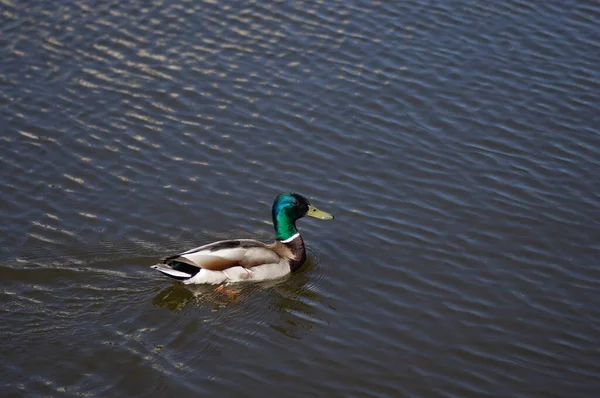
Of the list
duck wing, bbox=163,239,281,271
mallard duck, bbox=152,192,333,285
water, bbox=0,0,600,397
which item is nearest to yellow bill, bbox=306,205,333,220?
mallard duck, bbox=152,192,333,285

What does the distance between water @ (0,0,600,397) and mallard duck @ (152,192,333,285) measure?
201 millimetres

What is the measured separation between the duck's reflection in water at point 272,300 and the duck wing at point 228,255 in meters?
0.25

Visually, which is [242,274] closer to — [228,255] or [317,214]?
[228,255]

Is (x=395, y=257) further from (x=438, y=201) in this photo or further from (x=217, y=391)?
(x=217, y=391)

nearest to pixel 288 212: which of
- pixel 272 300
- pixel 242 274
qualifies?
pixel 242 274

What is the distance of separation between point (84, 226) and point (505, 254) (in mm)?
4709

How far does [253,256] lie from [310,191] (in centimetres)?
154

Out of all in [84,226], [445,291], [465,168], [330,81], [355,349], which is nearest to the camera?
[355,349]

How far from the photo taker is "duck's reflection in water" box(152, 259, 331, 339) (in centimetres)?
897

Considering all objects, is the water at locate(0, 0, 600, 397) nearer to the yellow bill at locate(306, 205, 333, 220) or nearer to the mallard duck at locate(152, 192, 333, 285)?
the mallard duck at locate(152, 192, 333, 285)

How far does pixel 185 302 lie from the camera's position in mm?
9289

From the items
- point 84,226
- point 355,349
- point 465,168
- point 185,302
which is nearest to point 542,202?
point 465,168

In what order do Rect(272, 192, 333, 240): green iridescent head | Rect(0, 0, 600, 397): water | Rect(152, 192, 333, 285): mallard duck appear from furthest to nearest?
Rect(272, 192, 333, 240): green iridescent head → Rect(152, 192, 333, 285): mallard duck → Rect(0, 0, 600, 397): water

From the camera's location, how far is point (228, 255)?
31.6 feet
